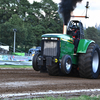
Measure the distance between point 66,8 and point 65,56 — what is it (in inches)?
132

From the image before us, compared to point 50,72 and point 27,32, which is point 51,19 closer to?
point 27,32

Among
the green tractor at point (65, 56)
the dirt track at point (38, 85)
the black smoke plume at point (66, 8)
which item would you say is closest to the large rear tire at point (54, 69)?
the green tractor at point (65, 56)

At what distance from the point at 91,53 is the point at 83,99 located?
5.62m

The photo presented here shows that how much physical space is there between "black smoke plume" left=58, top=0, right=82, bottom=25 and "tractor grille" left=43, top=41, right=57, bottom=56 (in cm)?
194

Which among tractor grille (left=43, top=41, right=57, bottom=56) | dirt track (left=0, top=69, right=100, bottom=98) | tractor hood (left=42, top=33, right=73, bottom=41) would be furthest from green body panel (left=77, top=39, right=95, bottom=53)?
dirt track (left=0, top=69, right=100, bottom=98)

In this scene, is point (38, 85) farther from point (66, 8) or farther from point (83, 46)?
point (66, 8)

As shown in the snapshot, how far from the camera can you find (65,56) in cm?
1026

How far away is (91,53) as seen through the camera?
10.9 metres

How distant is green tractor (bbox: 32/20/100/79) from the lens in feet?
34.4

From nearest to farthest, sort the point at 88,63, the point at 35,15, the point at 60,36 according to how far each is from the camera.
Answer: the point at 60,36
the point at 88,63
the point at 35,15

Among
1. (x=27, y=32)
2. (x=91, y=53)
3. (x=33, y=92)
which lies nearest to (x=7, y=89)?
(x=33, y=92)

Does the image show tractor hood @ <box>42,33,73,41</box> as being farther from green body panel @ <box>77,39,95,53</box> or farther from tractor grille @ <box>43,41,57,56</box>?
green body panel @ <box>77,39,95,53</box>

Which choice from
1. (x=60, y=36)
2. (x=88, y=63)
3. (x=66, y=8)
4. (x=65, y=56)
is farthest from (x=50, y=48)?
(x=66, y=8)

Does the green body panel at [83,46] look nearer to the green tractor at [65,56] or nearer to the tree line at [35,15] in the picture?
the green tractor at [65,56]
